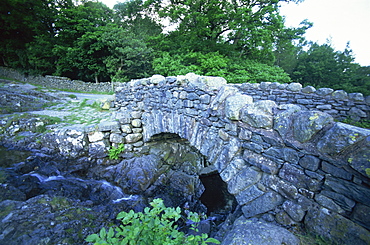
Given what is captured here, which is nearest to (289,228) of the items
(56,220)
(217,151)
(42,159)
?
(217,151)

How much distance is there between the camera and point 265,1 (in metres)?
12.8

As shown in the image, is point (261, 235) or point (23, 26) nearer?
point (261, 235)

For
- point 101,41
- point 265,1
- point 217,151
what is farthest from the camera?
point 101,41

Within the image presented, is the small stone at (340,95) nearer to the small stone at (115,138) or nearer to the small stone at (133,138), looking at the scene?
the small stone at (133,138)

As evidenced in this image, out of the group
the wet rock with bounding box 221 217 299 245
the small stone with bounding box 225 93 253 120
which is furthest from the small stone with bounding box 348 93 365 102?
the wet rock with bounding box 221 217 299 245

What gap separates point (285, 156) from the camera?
2184 millimetres

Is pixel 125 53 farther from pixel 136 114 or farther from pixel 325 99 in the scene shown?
pixel 325 99

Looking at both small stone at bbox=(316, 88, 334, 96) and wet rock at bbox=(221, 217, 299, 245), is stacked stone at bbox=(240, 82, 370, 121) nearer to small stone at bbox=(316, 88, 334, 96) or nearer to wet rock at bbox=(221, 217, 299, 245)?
small stone at bbox=(316, 88, 334, 96)

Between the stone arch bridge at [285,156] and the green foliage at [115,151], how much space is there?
3.19 m

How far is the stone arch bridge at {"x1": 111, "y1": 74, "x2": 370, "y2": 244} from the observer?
1675mm

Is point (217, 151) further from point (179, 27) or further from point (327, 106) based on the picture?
point (179, 27)

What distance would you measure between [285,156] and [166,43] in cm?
1419

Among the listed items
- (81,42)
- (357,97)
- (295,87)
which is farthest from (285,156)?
(81,42)

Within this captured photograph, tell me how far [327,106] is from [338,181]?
19.4 ft
